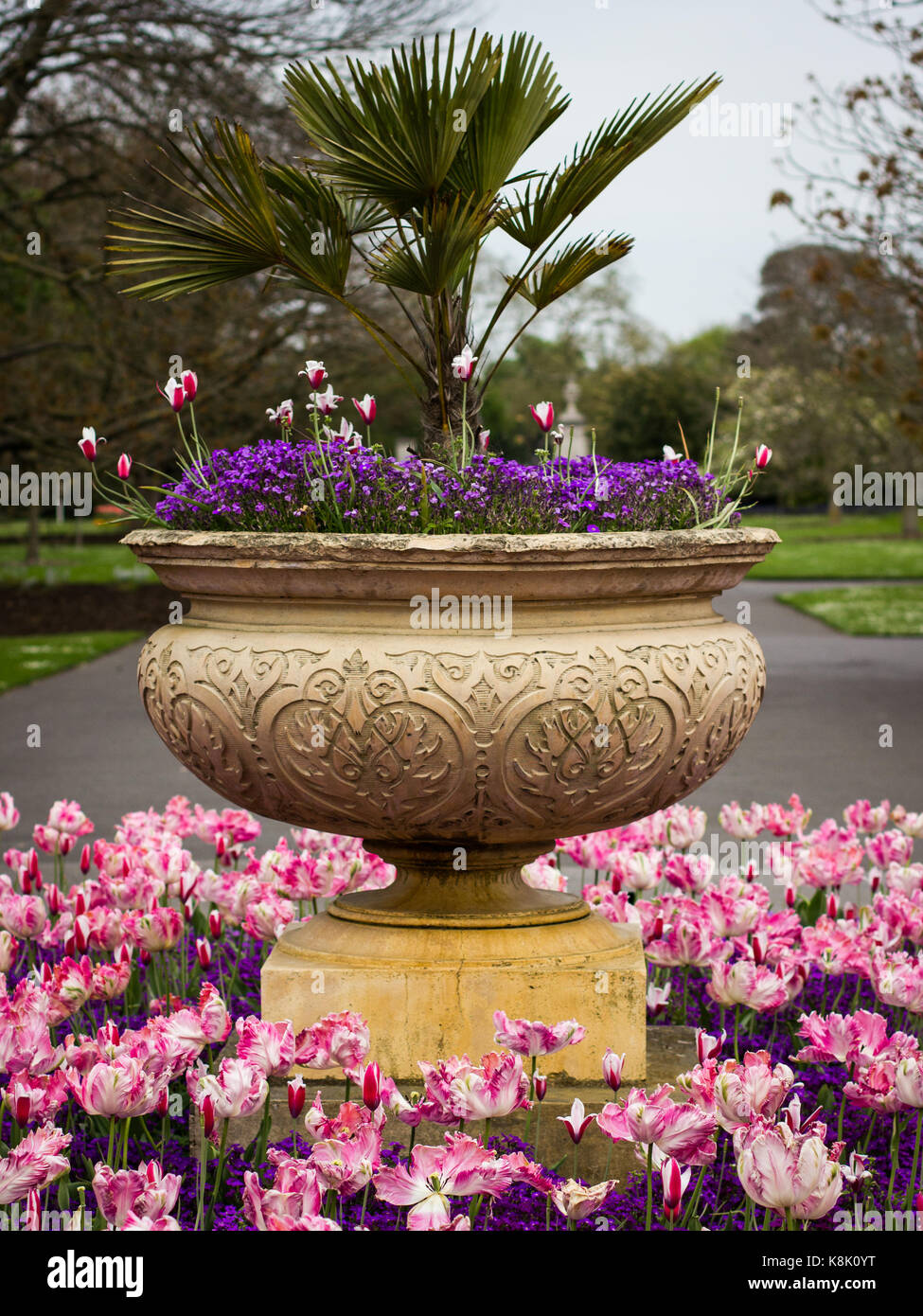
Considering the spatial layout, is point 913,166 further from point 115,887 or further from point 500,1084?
point 500,1084

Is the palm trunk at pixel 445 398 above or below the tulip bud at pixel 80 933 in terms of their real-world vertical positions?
above

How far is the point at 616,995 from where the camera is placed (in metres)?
3.58

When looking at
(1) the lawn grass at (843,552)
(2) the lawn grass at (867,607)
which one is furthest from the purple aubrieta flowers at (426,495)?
(2) the lawn grass at (867,607)

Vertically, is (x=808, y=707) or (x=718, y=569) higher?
(x=718, y=569)

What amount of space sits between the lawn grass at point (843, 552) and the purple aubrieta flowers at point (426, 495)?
13.4 metres

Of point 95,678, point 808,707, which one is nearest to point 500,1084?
point 808,707

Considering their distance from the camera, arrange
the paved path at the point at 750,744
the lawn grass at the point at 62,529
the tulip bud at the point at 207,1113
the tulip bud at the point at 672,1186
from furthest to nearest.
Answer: the lawn grass at the point at 62,529 < the paved path at the point at 750,744 < the tulip bud at the point at 207,1113 < the tulip bud at the point at 672,1186

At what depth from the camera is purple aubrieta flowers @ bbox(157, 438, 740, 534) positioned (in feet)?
11.6

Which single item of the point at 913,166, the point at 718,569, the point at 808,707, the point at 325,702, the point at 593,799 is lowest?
the point at 808,707

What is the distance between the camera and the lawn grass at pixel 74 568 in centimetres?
2708

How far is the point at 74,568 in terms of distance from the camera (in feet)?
100

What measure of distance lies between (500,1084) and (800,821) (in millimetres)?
2901

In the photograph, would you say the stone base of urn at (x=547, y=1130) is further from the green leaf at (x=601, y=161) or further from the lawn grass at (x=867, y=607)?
the lawn grass at (x=867, y=607)

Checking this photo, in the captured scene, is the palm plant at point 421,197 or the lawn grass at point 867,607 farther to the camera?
the lawn grass at point 867,607
